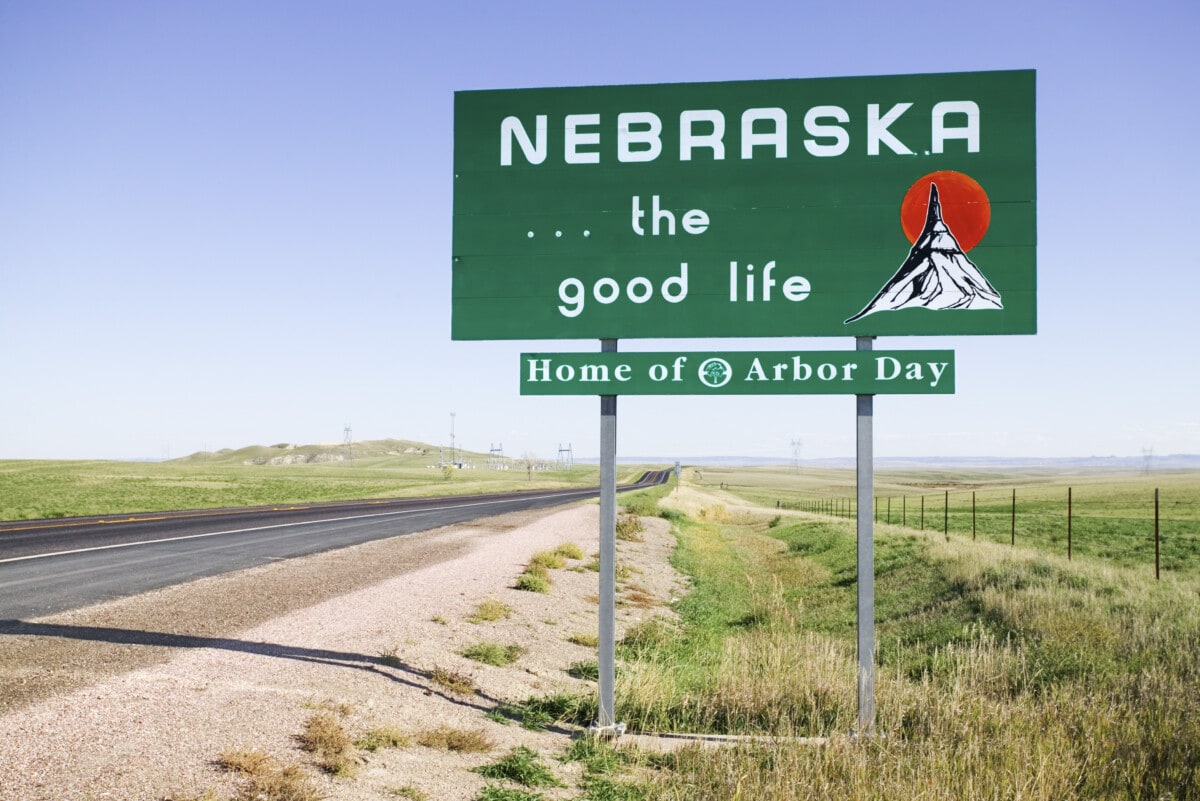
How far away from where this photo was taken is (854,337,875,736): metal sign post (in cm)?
695

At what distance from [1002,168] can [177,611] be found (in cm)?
1059

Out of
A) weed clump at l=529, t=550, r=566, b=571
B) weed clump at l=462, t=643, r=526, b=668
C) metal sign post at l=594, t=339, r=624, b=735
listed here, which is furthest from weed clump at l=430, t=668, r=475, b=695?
weed clump at l=529, t=550, r=566, b=571

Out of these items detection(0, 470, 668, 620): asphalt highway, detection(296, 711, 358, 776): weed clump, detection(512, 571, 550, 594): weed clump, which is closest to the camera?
detection(296, 711, 358, 776): weed clump

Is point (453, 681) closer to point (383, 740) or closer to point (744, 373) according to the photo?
point (383, 740)

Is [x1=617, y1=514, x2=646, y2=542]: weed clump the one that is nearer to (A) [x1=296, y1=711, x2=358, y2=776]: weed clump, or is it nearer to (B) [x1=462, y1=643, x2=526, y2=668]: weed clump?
(B) [x1=462, y1=643, x2=526, y2=668]: weed clump

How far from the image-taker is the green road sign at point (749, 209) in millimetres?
7355

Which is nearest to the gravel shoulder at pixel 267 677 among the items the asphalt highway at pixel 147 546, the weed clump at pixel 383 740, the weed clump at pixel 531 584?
the weed clump at pixel 383 740

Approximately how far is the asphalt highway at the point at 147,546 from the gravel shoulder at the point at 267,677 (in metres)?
1.00

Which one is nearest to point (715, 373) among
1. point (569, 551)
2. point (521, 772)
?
point (521, 772)

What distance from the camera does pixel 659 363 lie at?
738 centimetres

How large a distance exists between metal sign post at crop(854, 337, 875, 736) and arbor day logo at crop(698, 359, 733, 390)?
116 centimetres

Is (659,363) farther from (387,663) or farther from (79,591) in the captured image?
(79,591)

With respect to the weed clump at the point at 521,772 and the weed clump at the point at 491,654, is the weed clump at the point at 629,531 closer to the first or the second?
the weed clump at the point at 491,654

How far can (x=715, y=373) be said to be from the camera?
7.31m
